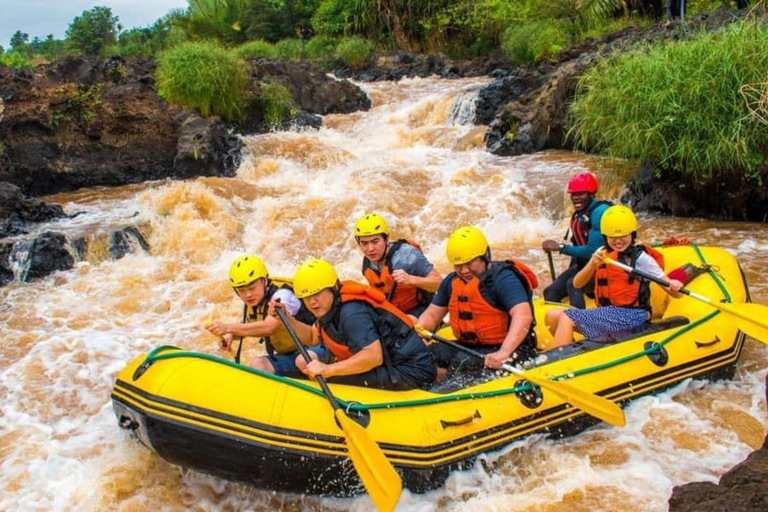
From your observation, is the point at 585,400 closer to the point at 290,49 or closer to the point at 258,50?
the point at 258,50

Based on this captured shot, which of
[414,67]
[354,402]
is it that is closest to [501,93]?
[414,67]

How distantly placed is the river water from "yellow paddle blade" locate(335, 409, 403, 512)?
0.36 metres

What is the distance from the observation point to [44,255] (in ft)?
23.9

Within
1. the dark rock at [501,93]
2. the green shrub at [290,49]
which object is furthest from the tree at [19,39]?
the dark rock at [501,93]

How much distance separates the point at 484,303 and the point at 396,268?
779 millimetres

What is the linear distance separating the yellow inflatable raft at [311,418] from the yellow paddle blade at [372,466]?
0.13m

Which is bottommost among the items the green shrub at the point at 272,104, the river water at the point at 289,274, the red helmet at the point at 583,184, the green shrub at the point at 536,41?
the river water at the point at 289,274

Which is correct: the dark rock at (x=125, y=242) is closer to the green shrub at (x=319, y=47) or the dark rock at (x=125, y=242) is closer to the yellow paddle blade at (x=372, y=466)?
the yellow paddle blade at (x=372, y=466)

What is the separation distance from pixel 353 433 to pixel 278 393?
0.44 metres

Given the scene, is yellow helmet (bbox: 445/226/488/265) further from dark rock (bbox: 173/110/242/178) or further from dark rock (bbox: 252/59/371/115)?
dark rock (bbox: 252/59/371/115)

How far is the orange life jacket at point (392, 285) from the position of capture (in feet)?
14.0

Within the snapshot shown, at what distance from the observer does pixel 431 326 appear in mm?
3895

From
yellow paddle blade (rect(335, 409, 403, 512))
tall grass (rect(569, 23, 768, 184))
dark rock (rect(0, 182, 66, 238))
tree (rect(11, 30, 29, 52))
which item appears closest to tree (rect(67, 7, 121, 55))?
tree (rect(11, 30, 29, 52))

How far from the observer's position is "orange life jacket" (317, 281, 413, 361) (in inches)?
130
